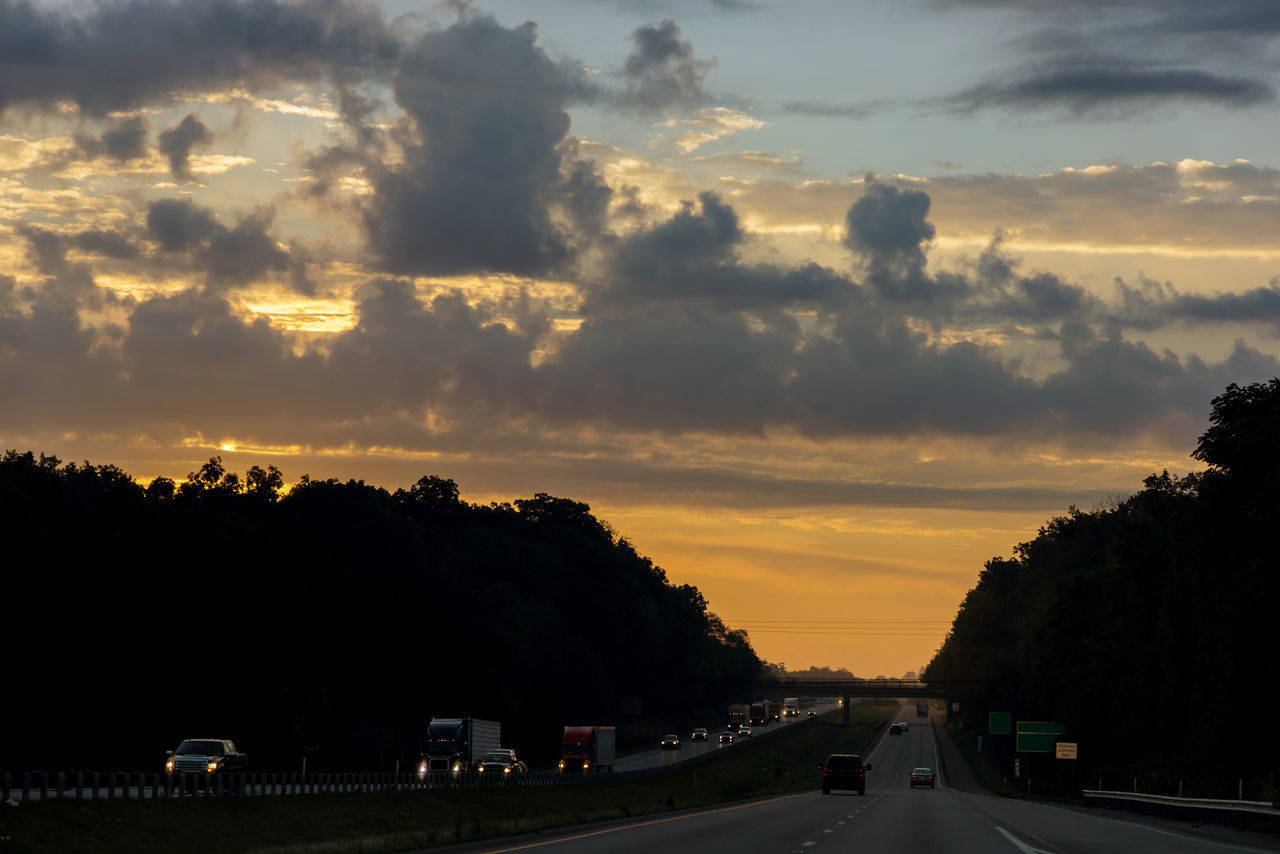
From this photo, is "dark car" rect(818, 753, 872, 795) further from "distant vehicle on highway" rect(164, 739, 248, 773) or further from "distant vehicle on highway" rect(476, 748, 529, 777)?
"distant vehicle on highway" rect(164, 739, 248, 773)

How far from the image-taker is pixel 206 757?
5991 centimetres

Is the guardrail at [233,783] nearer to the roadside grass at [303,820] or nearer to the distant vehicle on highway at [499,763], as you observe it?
the roadside grass at [303,820]

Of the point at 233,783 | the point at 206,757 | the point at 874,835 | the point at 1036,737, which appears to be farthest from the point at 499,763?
the point at 874,835

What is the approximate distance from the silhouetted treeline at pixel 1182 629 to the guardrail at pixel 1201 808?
243cm

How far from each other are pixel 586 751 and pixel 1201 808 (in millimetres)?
52424

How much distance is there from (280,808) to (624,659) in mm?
149297

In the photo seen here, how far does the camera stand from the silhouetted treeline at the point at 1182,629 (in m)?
65.1

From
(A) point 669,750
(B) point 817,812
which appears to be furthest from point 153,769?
(A) point 669,750

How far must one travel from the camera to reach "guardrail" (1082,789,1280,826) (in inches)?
1636

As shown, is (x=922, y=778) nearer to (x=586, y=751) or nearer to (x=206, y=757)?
(x=586, y=751)

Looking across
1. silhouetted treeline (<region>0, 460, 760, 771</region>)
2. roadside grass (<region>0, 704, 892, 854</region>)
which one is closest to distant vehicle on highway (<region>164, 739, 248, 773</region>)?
roadside grass (<region>0, 704, 892, 854</region>)

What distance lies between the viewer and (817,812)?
4706cm

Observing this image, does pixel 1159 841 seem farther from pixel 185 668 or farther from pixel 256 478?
pixel 256 478

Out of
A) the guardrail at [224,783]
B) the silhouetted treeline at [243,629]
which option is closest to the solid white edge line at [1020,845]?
the guardrail at [224,783]
